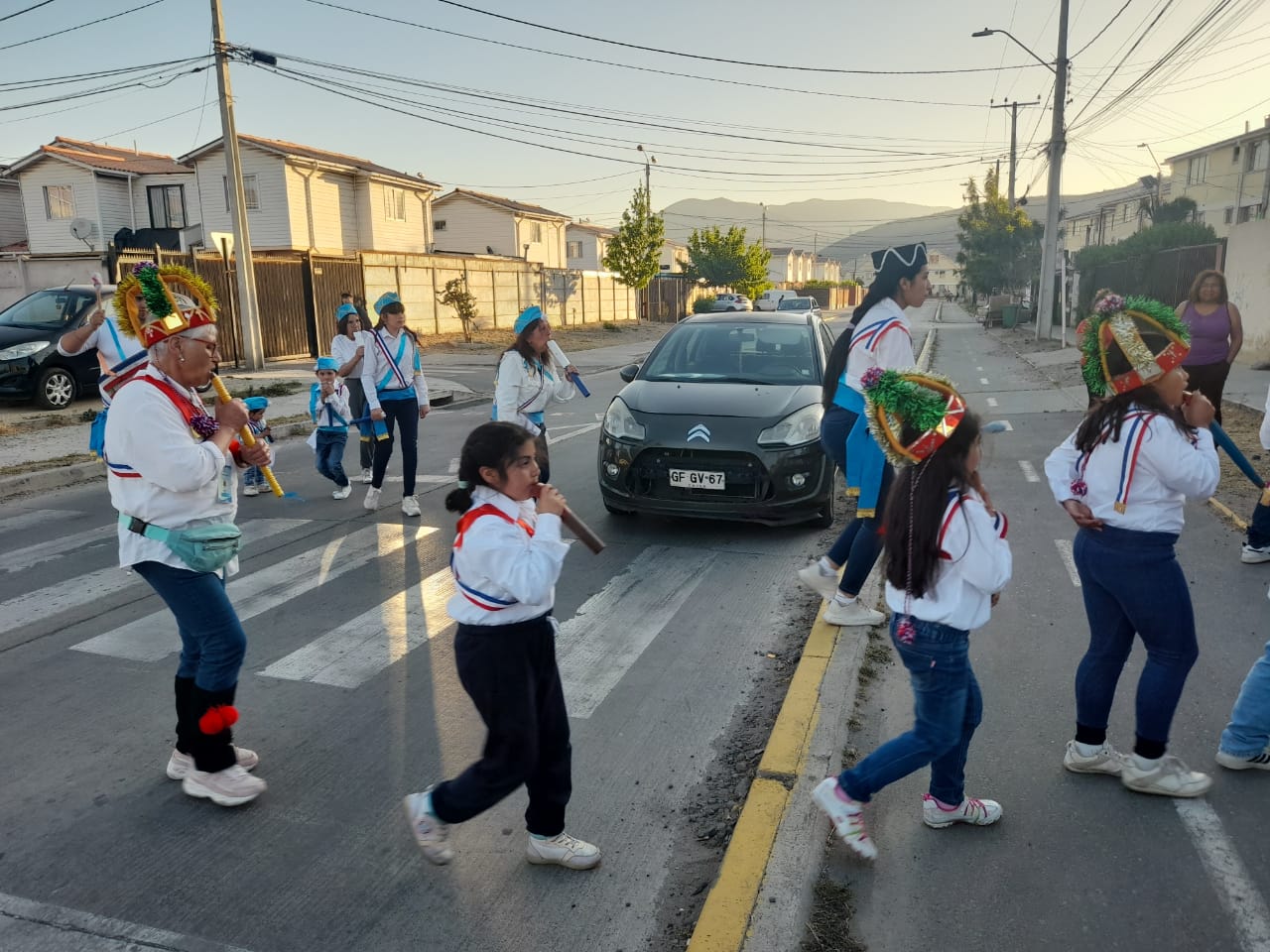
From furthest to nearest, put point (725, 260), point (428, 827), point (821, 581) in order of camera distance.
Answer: point (725, 260), point (821, 581), point (428, 827)

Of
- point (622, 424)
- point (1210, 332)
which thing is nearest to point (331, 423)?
point (622, 424)

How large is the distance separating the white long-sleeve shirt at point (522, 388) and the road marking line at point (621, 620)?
131 cm

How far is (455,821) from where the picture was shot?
276 centimetres

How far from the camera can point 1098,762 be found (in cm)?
338

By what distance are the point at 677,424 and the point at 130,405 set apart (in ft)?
13.8

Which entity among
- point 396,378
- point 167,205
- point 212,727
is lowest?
point 212,727

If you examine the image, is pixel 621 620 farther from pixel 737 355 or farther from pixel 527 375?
pixel 737 355

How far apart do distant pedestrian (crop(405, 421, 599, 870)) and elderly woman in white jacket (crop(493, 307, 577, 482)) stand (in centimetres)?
356

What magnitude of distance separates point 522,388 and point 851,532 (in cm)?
258

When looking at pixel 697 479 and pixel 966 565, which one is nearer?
pixel 966 565

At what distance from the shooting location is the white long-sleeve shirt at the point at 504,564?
254 cm

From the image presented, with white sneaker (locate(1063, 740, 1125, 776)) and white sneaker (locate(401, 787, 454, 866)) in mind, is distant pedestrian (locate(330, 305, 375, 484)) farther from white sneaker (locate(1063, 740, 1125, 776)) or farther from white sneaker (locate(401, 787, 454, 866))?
white sneaker (locate(1063, 740, 1125, 776))

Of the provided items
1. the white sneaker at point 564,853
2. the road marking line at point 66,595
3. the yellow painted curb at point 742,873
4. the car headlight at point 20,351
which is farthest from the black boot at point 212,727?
the car headlight at point 20,351

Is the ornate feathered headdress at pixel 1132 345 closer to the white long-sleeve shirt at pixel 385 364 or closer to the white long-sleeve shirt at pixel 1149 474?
the white long-sleeve shirt at pixel 1149 474
